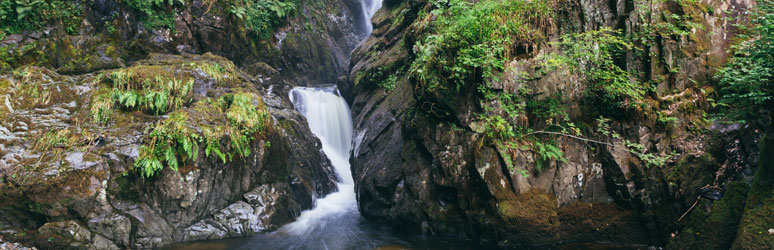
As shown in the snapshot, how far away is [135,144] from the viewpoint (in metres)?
6.74

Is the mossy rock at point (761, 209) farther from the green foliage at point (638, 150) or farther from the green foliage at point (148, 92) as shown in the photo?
the green foliage at point (148, 92)

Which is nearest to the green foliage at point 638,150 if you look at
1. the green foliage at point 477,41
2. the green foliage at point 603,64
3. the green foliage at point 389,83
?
the green foliage at point 603,64

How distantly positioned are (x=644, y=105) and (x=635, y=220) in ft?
6.53

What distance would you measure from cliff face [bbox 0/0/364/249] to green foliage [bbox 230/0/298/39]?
242cm

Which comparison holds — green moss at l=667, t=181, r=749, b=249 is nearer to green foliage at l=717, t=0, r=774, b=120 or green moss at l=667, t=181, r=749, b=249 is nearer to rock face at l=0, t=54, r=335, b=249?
green foliage at l=717, t=0, r=774, b=120

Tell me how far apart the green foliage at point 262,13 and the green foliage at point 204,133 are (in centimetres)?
606

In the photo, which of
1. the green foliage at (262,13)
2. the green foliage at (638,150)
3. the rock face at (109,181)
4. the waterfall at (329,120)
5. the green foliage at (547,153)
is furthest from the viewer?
the green foliage at (262,13)

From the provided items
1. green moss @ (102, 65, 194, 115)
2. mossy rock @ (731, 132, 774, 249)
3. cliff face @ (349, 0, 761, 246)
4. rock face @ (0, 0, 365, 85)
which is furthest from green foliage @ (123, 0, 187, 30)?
mossy rock @ (731, 132, 774, 249)

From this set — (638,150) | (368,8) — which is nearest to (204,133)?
(638,150)

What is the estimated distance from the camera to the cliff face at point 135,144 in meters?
5.91

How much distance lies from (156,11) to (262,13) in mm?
4038

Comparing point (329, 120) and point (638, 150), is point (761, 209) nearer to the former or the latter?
point (638, 150)

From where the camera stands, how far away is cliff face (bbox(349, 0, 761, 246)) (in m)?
5.64

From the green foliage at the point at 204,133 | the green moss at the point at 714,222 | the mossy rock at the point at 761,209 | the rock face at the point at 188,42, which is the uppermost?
the rock face at the point at 188,42
